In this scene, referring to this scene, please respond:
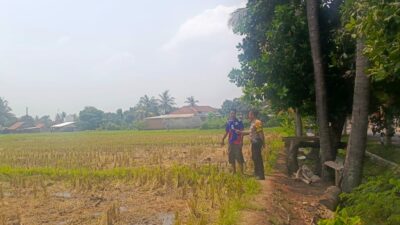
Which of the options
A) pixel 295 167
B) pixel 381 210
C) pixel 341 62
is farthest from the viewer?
pixel 295 167

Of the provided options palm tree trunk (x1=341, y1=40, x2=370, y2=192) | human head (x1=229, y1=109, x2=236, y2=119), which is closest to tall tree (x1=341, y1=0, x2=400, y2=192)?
palm tree trunk (x1=341, y1=40, x2=370, y2=192)

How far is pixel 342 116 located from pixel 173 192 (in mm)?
5892

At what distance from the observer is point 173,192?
951 centimetres

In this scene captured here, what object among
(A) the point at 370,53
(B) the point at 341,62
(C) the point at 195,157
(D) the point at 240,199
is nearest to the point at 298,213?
(D) the point at 240,199

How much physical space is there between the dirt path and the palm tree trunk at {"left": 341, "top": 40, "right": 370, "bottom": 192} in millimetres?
814

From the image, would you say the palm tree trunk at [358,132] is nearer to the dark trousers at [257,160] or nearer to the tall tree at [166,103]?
the dark trousers at [257,160]

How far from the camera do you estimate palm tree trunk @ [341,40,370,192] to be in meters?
7.93

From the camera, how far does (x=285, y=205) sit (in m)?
8.00

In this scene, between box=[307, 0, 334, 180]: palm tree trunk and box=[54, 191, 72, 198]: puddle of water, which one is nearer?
box=[54, 191, 72, 198]: puddle of water

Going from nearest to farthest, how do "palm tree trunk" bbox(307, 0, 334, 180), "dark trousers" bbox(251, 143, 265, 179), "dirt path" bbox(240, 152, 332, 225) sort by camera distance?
"dirt path" bbox(240, 152, 332, 225)
"palm tree trunk" bbox(307, 0, 334, 180)
"dark trousers" bbox(251, 143, 265, 179)

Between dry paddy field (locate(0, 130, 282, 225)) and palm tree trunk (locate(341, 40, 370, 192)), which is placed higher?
palm tree trunk (locate(341, 40, 370, 192))

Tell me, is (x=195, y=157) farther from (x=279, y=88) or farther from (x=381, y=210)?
(x=381, y=210)

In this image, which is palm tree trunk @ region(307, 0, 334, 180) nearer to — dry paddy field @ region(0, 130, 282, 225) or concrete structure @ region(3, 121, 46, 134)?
dry paddy field @ region(0, 130, 282, 225)

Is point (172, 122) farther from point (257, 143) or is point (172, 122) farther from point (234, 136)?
point (257, 143)
